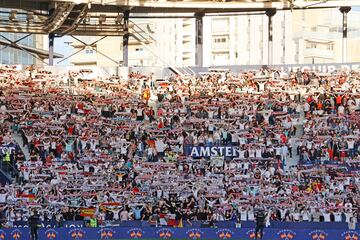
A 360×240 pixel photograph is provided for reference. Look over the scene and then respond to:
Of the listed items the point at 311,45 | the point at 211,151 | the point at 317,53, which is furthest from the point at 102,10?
the point at 311,45

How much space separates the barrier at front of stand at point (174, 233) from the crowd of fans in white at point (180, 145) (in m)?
1.94

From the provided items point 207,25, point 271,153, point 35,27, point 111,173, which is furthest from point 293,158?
point 207,25

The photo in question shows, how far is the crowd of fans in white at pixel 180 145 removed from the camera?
117ft

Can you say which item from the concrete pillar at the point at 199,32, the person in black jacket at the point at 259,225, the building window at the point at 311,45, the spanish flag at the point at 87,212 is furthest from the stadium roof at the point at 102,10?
the building window at the point at 311,45

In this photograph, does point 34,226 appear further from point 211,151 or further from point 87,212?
point 211,151

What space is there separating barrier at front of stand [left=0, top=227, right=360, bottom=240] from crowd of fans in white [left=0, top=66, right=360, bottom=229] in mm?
1941

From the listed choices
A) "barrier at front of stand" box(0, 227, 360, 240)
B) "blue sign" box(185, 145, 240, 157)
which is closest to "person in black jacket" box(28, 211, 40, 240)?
"barrier at front of stand" box(0, 227, 360, 240)

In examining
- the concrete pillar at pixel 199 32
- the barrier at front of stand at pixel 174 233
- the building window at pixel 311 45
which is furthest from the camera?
the building window at pixel 311 45

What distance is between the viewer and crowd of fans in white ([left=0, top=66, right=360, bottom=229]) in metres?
35.7

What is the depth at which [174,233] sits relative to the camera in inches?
1284

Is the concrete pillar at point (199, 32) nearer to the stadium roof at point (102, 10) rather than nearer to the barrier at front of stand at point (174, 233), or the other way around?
the stadium roof at point (102, 10)

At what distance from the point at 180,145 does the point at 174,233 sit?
384 inches

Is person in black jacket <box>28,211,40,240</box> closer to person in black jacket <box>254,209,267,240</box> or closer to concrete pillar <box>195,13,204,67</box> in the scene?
person in black jacket <box>254,209,267,240</box>

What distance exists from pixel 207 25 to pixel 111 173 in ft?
266
